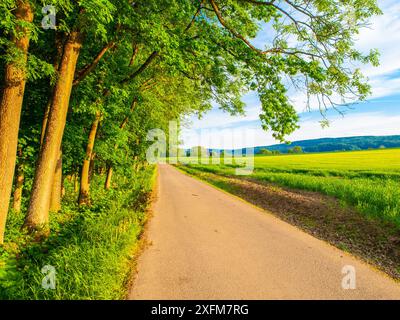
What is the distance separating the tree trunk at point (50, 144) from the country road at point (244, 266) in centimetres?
320

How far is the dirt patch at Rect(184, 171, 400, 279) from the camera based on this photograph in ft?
20.7

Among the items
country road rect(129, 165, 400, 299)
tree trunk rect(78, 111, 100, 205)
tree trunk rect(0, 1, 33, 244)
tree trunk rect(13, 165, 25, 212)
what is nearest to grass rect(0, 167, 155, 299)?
country road rect(129, 165, 400, 299)

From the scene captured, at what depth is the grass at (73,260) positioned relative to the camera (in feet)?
13.8

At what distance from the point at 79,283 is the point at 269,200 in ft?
37.3

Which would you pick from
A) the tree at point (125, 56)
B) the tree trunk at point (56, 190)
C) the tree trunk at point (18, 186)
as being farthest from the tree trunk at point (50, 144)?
the tree trunk at point (18, 186)

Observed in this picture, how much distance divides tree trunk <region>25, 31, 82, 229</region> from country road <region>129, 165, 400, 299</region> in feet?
Result: 10.5

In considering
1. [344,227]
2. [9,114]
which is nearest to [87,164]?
[9,114]

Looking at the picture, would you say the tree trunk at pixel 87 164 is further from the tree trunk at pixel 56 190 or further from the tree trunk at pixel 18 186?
the tree trunk at pixel 18 186

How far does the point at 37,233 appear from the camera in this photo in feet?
23.0

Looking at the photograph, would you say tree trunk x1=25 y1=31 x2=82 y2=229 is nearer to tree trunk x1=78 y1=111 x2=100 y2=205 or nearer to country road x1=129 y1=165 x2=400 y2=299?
country road x1=129 y1=165 x2=400 y2=299

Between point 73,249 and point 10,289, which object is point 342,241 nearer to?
point 73,249

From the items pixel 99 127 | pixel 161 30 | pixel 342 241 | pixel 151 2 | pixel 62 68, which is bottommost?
pixel 342 241

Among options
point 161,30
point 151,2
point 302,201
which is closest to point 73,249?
point 161,30

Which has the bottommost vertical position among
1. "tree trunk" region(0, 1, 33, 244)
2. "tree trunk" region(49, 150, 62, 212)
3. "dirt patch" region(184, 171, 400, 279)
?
"dirt patch" region(184, 171, 400, 279)
